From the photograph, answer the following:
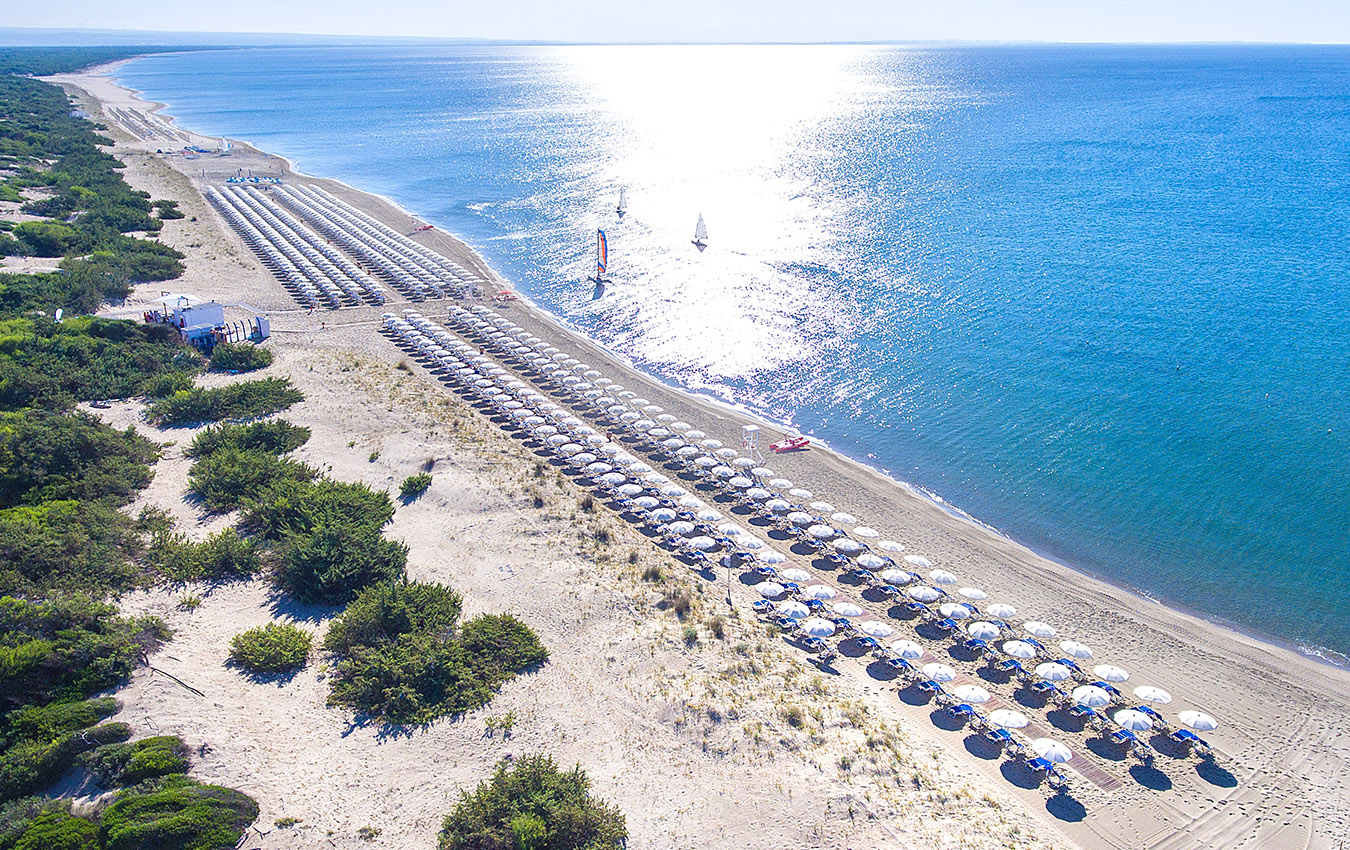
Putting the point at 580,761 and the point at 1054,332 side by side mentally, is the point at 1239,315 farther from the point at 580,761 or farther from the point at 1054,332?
the point at 580,761

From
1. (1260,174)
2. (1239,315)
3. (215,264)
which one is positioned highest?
(1260,174)

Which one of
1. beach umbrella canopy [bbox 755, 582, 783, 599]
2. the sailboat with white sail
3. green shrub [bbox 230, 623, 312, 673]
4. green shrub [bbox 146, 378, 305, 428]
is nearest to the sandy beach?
green shrub [bbox 230, 623, 312, 673]

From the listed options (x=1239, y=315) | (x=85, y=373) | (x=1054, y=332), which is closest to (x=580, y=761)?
(x=85, y=373)

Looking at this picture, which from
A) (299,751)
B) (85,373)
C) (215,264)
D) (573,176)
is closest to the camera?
(299,751)

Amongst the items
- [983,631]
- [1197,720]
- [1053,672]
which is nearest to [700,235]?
[983,631]

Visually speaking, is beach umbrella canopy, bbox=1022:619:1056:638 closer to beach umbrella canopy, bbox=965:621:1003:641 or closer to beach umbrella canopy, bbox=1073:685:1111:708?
beach umbrella canopy, bbox=965:621:1003:641

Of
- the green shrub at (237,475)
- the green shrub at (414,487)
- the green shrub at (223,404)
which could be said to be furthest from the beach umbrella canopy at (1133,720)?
the green shrub at (223,404)

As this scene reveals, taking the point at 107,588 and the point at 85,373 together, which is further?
the point at 85,373
